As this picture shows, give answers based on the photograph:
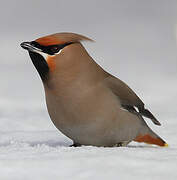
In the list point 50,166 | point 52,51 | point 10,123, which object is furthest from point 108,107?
point 10,123

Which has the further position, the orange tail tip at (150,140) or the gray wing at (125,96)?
the orange tail tip at (150,140)

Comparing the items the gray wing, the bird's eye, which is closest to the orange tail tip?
the gray wing

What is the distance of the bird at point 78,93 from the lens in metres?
3.60

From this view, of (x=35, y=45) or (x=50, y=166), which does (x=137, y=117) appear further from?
→ (x=50, y=166)

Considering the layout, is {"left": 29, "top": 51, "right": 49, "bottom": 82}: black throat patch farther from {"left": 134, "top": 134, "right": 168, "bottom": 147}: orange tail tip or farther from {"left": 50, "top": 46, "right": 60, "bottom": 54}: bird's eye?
{"left": 134, "top": 134, "right": 168, "bottom": 147}: orange tail tip

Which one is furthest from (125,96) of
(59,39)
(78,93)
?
(59,39)

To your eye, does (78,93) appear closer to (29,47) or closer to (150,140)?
(29,47)

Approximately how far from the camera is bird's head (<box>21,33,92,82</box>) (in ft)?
11.7

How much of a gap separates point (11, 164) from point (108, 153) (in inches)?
19.3

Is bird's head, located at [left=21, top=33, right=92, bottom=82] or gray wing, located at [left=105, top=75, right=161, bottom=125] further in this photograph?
gray wing, located at [left=105, top=75, right=161, bottom=125]

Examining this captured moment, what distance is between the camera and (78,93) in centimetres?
364

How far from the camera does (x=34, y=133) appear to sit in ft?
14.8

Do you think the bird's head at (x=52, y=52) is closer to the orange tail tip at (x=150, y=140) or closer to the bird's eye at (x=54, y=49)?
the bird's eye at (x=54, y=49)

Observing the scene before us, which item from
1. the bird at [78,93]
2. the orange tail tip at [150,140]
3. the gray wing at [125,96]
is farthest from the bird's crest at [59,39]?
the orange tail tip at [150,140]
